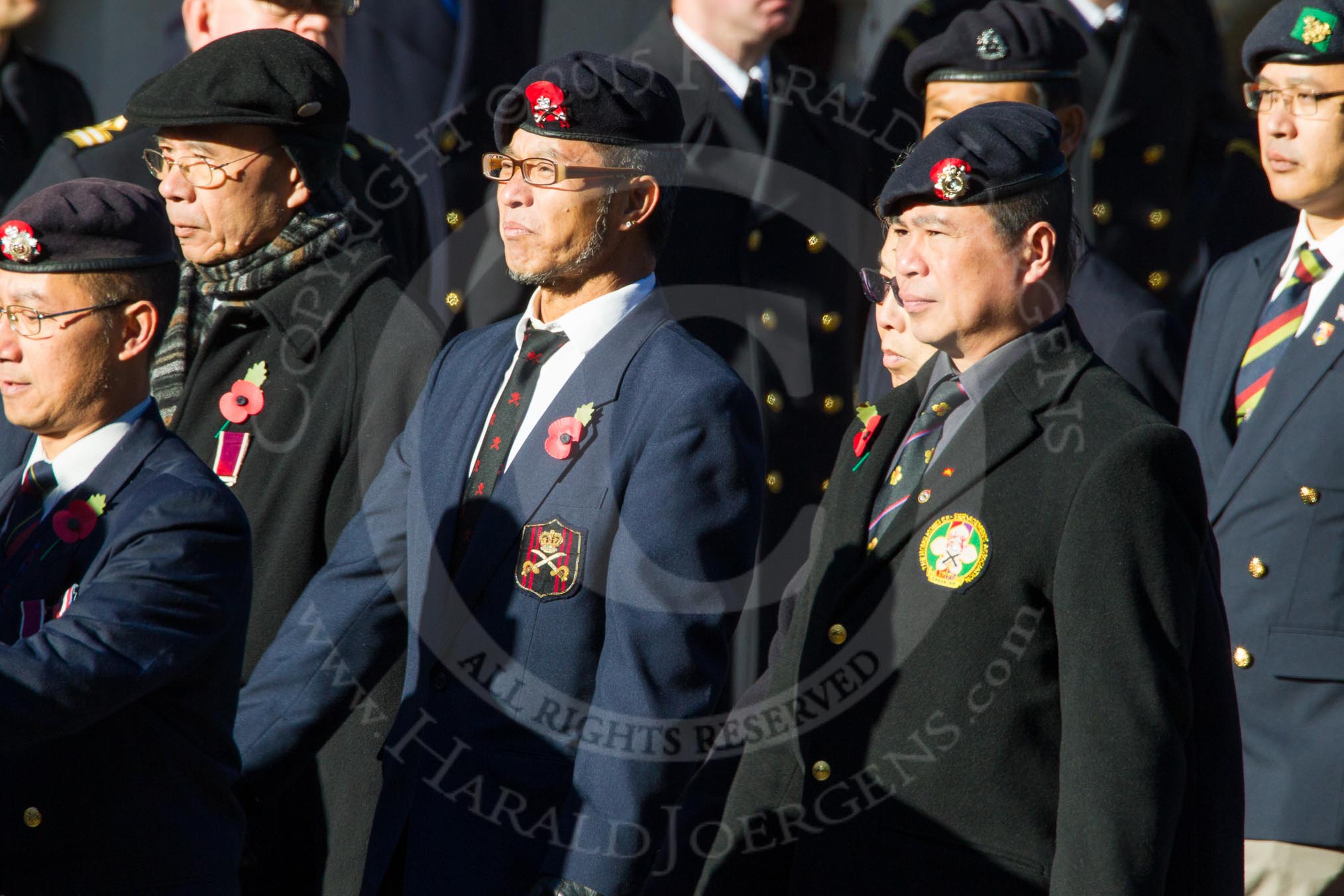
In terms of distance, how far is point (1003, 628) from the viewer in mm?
2818

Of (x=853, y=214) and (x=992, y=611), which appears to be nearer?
(x=992, y=611)

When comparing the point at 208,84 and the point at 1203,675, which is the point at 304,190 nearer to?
the point at 208,84

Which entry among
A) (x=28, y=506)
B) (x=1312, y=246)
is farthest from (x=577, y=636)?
(x=1312, y=246)

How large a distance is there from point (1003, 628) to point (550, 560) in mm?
A: 798

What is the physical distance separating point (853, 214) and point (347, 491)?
2.10 metres

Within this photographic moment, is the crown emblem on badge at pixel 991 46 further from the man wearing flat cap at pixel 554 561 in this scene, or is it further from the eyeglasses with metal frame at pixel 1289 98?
the man wearing flat cap at pixel 554 561

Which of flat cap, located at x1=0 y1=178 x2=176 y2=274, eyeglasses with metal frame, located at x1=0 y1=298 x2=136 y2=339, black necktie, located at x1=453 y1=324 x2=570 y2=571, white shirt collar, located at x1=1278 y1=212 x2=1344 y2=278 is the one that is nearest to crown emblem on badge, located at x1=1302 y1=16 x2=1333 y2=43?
white shirt collar, located at x1=1278 y1=212 x2=1344 y2=278

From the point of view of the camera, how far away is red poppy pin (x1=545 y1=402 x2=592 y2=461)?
10.6 ft

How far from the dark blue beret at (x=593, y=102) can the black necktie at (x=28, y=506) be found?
3.47 ft

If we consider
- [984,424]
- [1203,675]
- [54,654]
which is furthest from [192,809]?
[1203,675]

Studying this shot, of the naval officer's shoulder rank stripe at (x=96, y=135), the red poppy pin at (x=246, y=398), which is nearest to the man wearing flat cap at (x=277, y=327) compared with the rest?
the red poppy pin at (x=246, y=398)

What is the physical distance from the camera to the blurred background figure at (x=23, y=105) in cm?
568

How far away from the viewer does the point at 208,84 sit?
12.7 feet

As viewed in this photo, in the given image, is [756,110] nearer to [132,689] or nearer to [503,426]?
[503,426]
